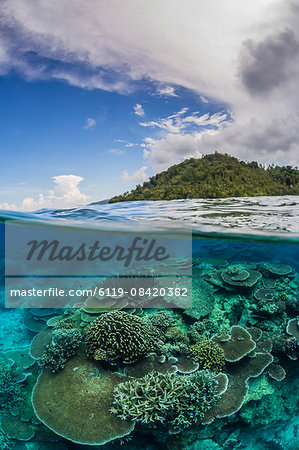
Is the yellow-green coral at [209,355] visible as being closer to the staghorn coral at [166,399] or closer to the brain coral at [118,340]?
the staghorn coral at [166,399]

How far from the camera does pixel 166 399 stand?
180 inches

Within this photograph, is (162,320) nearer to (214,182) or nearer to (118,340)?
(118,340)

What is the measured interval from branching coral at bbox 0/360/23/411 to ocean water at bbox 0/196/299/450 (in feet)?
0.07

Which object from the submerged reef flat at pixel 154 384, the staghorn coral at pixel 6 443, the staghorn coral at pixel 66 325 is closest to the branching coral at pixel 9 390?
the submerged reef flat at pixel 154 384

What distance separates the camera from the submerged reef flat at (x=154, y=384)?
15.3ft

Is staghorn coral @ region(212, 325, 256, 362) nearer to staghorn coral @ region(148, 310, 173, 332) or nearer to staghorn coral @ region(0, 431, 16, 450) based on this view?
staghorn coral @ region(148, 310, 173, 332)

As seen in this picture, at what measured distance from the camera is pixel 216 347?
6262 mm

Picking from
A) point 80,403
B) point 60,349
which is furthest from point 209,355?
point 60,349

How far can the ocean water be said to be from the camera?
4699mm

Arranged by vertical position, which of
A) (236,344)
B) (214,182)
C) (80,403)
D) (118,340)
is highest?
(214,182)

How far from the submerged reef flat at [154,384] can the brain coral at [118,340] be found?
0.02 meters

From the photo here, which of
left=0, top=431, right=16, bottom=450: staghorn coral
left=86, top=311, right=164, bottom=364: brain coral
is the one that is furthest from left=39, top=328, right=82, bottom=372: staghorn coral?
left=0, top=431, right=16, bottom=450: staghorn coral

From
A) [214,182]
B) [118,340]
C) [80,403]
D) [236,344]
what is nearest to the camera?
[80,403]

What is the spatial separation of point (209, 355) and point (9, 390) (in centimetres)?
486
